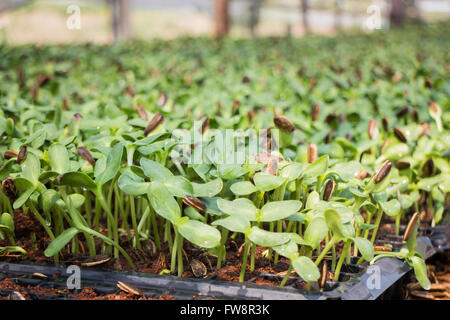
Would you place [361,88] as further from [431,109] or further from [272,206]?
[272,206]

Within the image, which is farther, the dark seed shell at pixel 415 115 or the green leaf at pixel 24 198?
the dark seed shell at pixel 415 115

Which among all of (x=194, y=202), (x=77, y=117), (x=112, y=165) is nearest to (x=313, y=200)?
(x=194, y=202)

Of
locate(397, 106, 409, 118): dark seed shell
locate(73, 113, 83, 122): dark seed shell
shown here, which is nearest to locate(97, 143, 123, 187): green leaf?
locate(73, 113, 83, 122): dark seed shell

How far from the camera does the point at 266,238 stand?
1.11 metres

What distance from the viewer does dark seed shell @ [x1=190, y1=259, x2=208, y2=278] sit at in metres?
1.27

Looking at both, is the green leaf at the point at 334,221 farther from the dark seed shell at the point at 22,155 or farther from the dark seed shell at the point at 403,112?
the dark seed shell at the point at 403,112

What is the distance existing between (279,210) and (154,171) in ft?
1.07

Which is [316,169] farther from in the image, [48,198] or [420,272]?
[48,198]

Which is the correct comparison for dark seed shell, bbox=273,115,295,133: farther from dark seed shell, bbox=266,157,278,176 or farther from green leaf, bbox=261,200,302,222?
green leaf, bbox=261,200,302,222

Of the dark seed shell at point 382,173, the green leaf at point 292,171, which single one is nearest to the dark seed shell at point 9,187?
the green leaf at point 292,171

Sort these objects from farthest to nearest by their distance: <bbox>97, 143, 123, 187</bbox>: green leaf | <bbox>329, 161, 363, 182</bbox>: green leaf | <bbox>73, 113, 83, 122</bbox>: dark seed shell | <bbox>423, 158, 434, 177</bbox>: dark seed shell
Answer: <bbox>73, 113, 83, 122</bbox>: dark seed shell < <bbox>423, 158, 434, 177</bbox>: dark seed shell < <bbox>329, 161, 363, 182</bbox>: green leaf < <bbox>97, 143, 123, 187</bbox>: green leaf

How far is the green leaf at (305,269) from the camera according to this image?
1062 millimetres

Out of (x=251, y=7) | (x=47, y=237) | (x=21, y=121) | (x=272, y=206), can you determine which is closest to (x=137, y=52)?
(x=21, y=121)

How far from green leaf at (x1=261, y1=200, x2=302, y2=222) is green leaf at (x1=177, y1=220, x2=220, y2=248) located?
0.12m
